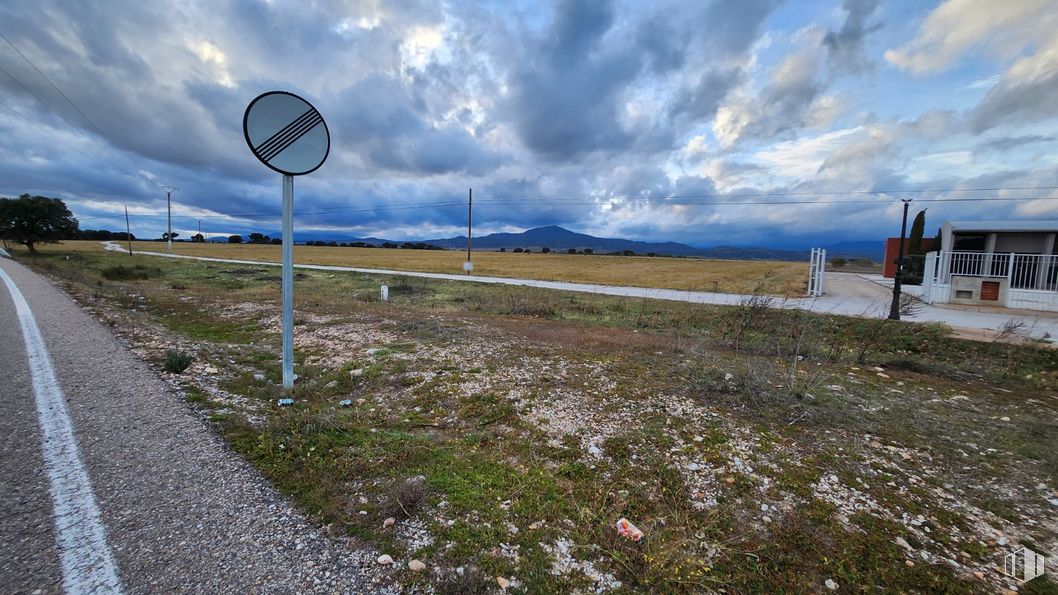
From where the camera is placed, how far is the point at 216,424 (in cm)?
396

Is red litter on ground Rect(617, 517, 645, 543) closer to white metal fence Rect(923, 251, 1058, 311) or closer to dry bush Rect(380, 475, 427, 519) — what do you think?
dry bush Rect(380, 475, 427, 519)

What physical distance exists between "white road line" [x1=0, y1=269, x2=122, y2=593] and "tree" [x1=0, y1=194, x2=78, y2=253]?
66.8 metres

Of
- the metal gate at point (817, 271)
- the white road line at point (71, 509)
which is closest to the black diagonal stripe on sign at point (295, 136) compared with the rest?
the white road line at point (71, 509)

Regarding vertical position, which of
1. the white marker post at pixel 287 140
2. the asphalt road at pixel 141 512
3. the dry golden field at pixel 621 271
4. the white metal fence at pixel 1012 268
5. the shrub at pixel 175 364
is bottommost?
the asphalt road at pixel 141 512

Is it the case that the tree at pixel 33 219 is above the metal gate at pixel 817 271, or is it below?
above

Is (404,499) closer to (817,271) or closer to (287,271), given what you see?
(287,271)

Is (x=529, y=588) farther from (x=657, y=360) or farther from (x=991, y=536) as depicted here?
(x=657, y=360)

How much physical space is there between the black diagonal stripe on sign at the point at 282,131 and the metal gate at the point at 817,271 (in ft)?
81.4

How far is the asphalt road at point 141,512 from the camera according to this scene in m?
2.13

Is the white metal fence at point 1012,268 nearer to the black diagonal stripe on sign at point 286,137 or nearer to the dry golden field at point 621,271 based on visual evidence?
the dry golden field at point 621,271

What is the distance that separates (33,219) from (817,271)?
254 ft

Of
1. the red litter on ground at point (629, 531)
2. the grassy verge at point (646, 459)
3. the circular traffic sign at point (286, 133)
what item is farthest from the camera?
the circular traffic sign at point (286, 133)

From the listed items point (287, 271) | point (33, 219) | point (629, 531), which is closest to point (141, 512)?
point (287, 271)

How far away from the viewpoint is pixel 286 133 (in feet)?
14.8
